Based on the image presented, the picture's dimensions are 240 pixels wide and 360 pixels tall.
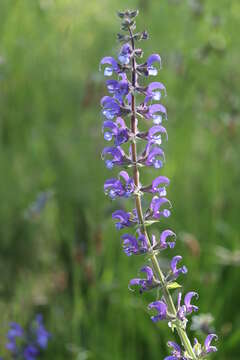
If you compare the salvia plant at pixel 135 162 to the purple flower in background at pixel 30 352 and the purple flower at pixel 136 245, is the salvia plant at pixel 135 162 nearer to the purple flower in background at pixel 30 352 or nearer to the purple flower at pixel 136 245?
the purple flower at pixel 136 245

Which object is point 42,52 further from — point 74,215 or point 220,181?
point 220,181

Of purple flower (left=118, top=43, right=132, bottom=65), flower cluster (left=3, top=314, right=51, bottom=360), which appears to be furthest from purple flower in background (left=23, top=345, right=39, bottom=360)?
purple flower (left=118, top=43, right=132, bottom=65)

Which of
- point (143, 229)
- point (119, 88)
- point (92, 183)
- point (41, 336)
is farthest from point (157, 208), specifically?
point (92, 183)

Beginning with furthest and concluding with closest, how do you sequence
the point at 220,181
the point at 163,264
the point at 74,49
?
1. the point at 74,49
2. the point at 220,181
3. the point at 163,264

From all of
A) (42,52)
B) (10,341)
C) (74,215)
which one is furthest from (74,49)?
(10,341)

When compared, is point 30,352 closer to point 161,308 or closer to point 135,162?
point 161,308

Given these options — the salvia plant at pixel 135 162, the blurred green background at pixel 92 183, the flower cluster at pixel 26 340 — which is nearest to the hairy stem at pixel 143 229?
the salvia plant at pixel 135 162
